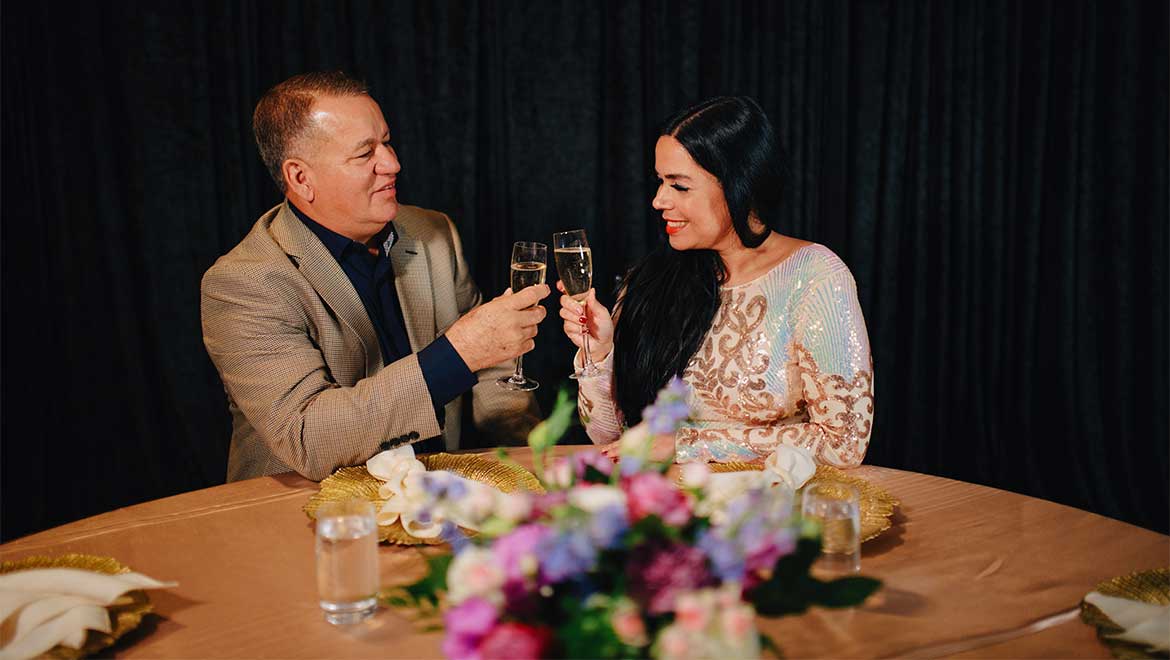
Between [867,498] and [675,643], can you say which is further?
[867,498]

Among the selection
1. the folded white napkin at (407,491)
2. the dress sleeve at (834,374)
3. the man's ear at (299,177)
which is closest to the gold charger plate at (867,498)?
the dress sleeve at (834,374)

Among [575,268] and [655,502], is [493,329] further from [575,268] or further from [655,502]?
[655,502]

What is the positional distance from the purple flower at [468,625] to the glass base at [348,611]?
1.51 ft

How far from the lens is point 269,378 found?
7.39 feet

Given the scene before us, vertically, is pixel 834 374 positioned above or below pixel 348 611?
above

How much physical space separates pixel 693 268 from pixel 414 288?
29.2 inches

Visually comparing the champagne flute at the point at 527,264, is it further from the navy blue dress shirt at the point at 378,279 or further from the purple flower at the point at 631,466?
the purple flower at the point at 631,466

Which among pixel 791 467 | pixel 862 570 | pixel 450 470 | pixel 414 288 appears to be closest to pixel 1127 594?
pixel 862 570

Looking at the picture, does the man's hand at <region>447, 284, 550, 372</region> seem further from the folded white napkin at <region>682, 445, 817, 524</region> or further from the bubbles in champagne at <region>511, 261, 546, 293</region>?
the folded white napkin at <region>682, 445, 817, 524</region>

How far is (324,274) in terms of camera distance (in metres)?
2.50

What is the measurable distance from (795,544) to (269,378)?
1.49 metres

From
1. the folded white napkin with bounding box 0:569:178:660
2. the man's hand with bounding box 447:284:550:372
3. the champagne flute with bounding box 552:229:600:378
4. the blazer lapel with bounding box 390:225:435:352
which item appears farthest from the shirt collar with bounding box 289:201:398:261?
the folded white napkin with bounding box 0:569:178:660

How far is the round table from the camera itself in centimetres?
136

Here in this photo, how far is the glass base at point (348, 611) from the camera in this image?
4.63 ft
